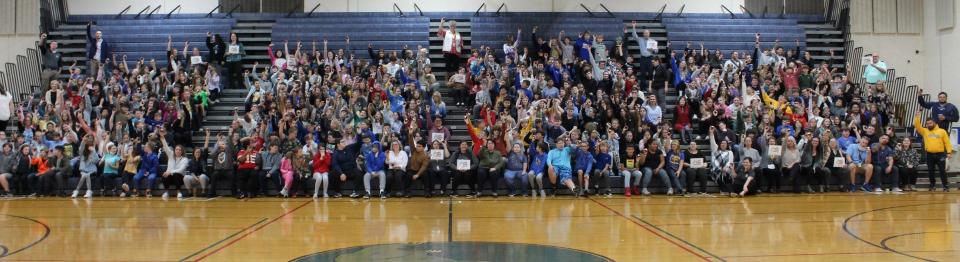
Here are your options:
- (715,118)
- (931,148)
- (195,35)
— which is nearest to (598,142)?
(715,118)

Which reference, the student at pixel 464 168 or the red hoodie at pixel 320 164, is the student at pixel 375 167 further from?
the student at pixel 464 168

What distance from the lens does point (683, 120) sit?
18.7 meters

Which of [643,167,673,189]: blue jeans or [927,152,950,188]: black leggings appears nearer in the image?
[643,167,673,189]: blue jeans

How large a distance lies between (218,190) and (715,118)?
10510 millimetres

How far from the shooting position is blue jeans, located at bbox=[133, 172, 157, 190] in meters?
16.2

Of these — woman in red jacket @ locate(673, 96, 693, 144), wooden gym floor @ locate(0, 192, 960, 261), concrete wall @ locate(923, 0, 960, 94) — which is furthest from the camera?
concrete wall @ locate(923, 0, 960, 94)

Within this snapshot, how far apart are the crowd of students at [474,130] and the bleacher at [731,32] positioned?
7.66 ft

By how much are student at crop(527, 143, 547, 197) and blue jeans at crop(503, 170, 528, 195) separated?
12 cm

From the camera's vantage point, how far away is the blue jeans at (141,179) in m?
16.2

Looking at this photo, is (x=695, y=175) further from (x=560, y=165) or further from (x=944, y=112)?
(x=944, y=112)

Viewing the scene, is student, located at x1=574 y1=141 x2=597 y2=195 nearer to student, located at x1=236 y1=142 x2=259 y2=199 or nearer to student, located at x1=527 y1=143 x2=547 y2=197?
student, located at x1=527 y1=143 x2=547 y2=197

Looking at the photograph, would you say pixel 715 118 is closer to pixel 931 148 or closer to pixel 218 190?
pixel 931 148

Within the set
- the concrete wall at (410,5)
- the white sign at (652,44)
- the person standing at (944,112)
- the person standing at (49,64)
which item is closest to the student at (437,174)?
the white sign at (652,44)

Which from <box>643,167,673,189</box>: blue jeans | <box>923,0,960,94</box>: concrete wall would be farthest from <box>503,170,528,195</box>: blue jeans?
<box>923,0,960,94</box>: concrete wall
